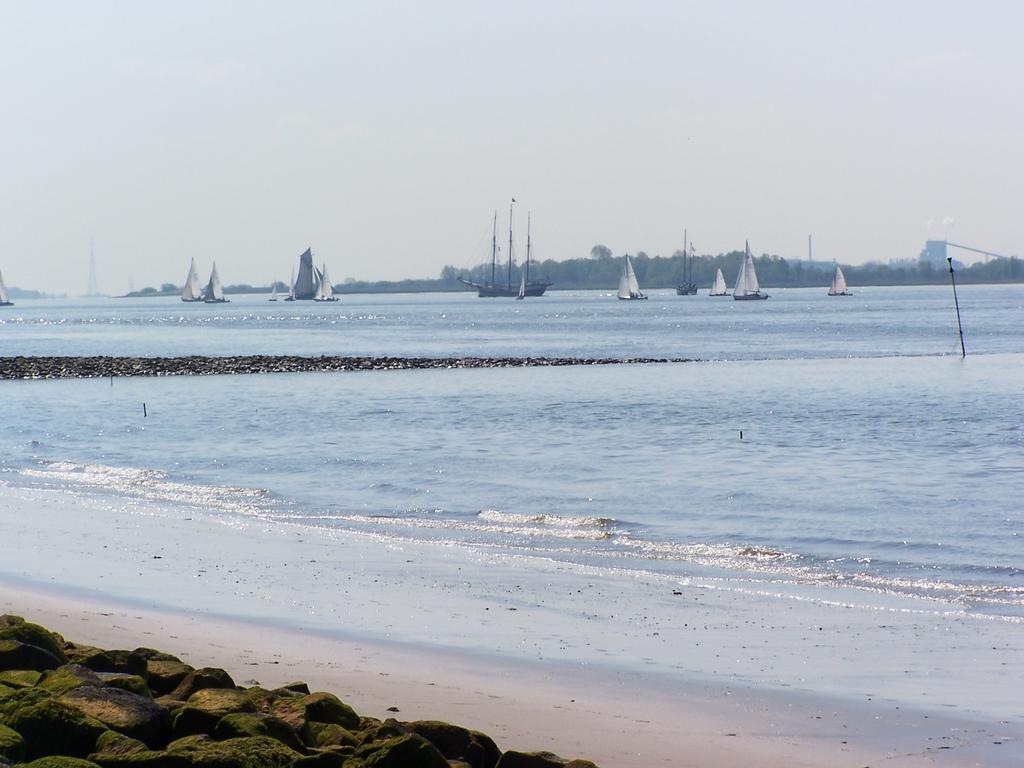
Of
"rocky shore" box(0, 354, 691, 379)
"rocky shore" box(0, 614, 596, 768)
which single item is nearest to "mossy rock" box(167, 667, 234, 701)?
"rocky shore" box(0, 614, 596, 768)

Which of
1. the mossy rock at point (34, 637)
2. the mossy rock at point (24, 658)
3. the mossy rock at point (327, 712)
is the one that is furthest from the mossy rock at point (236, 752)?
the mossy rock at point (34, 637)

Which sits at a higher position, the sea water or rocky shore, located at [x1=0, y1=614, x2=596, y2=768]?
rocky shore, located at [x1=0, y1=614, x2=596, y2=768]

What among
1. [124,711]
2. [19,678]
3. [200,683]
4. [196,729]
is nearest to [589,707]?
[200,683]

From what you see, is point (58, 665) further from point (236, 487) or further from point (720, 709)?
point (236, 487)

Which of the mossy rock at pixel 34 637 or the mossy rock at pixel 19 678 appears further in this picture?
the mossy rock at pixel 34 637

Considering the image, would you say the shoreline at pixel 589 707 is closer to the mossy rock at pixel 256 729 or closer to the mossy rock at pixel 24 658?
the mossy rock at pixel 256 729

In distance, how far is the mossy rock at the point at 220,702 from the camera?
7996 mm

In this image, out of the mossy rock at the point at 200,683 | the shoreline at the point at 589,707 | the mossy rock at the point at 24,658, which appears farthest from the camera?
the mossy rock at the point at 24,658

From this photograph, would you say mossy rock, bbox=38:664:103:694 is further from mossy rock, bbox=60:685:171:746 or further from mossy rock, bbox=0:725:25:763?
mossy rock, bbox=0:725:25:763

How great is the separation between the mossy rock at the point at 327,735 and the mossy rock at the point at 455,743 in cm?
35

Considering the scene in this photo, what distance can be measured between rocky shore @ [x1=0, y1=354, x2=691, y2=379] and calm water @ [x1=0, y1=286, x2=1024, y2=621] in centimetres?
402

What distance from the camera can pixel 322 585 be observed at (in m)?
14.8

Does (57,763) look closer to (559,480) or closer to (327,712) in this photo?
(327,712)

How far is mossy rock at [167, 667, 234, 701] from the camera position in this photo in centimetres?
880
